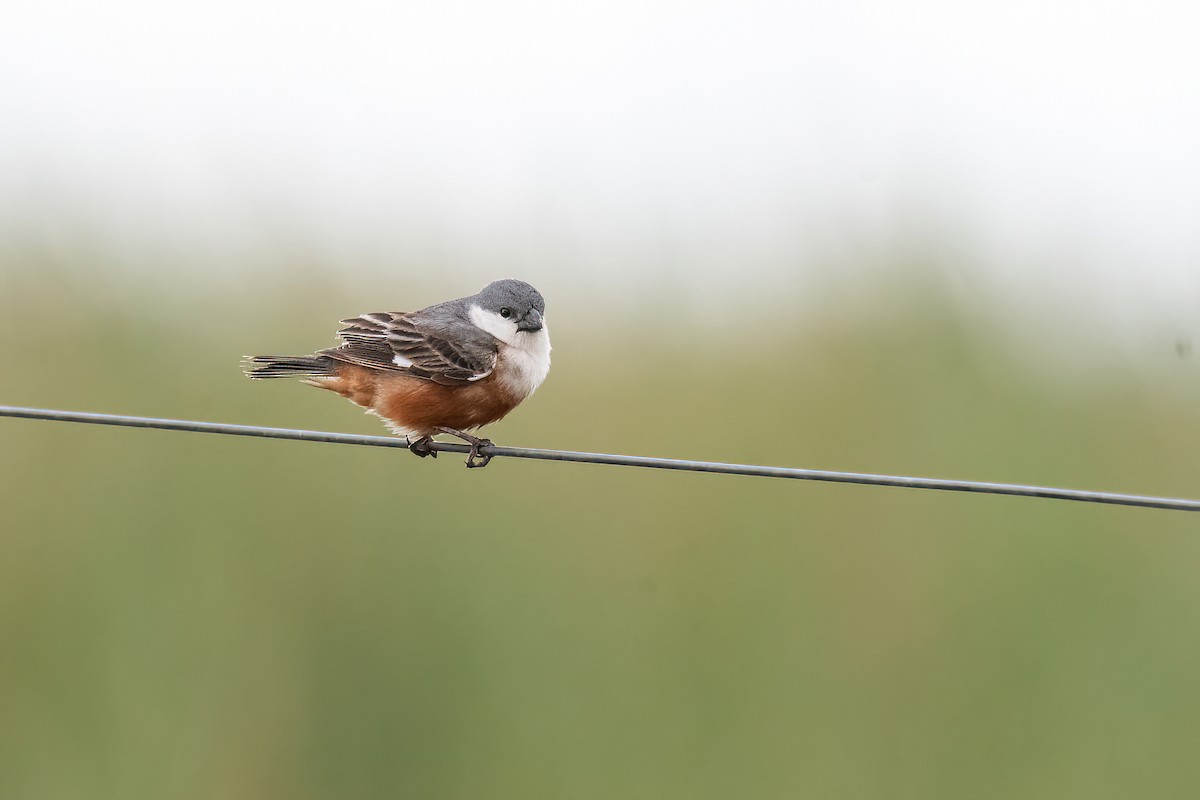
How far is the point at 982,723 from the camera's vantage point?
17.2 feet

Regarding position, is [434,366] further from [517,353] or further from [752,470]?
[752,470]

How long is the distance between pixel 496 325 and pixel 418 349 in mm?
361

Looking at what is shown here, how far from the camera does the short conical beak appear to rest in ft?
16.8

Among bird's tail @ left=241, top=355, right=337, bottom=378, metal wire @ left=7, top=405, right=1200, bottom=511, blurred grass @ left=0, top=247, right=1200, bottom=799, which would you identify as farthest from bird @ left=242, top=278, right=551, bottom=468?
metal wire @ left=7, top=405, right=1200, bottom=511

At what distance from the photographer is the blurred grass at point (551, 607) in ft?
17.0

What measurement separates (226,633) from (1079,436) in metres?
3.85

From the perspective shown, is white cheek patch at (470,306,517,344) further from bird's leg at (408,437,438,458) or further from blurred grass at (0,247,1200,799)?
blurred grass at (0,247,1200,799)

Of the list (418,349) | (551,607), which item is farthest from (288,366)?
(551,607)

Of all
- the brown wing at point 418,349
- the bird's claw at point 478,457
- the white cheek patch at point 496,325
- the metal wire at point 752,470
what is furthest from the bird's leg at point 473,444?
the metal wire at point 752,470

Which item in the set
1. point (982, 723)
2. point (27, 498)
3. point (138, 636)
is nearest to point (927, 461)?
point (982, 723)

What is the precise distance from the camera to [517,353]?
5027mm

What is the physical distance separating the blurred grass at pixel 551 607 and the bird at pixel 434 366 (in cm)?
60

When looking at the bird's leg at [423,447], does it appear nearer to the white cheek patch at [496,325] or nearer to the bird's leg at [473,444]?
the bird's leg at [473,444]

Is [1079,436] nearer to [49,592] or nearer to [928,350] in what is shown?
[928,350]
